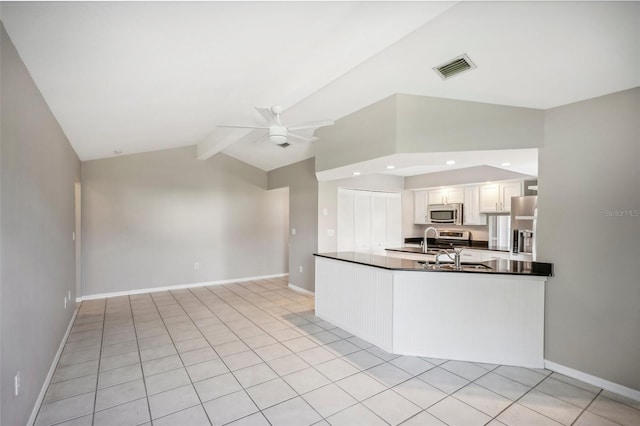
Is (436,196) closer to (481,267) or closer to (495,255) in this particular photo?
(495,255)

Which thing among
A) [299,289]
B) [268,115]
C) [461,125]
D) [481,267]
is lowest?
[299,289]

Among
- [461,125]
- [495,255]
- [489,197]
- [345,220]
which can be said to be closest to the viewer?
[461,125]

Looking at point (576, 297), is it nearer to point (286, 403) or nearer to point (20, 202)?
point (286, 403)

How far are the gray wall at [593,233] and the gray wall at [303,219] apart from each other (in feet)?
11.6

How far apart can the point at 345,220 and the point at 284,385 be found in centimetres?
367

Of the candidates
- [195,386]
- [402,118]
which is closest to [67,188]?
[195,386]

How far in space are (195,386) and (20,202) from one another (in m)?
1.89

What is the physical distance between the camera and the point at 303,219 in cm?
592

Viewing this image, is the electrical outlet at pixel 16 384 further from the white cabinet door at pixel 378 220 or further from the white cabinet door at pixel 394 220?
the white cabinet door at pixel 394 220

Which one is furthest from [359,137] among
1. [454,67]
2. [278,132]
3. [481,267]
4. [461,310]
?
[461,310]

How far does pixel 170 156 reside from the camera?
5.99 m

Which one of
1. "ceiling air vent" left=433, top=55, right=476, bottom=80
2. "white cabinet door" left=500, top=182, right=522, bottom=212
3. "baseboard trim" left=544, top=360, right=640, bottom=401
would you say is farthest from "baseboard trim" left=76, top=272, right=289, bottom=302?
"ceiling air vent" left=433, top=55, right=476, bottom=80

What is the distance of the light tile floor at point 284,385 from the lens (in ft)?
7.15

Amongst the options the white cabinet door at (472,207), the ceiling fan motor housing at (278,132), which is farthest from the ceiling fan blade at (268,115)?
the white cabinet door at (472,207)
